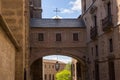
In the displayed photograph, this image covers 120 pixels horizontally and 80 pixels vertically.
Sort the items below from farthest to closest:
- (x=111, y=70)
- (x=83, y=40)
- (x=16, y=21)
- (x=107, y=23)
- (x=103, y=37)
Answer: (x=83, y=40)
(x=103, y=37)
(x=111, y=70)
(x=107, y=23)
(x=16, y=21)

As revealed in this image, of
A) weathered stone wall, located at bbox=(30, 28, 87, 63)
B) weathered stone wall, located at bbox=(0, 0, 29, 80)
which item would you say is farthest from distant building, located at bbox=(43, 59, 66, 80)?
weathered stone wall, located at bbox=(0, 0, 29, 80)

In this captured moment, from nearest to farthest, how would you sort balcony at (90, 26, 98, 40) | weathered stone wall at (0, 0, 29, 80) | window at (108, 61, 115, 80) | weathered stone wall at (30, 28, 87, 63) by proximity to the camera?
weathered stone wall at (0, 0, 29, 80), window at (108, 61, 115, 80), balcony at (90, 26, 98, 40), weathered stone wall at (30, 28, 87, 63)

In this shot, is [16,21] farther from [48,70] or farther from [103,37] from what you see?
[48,70]

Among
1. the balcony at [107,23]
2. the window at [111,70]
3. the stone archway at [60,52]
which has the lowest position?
the window at [111,70]

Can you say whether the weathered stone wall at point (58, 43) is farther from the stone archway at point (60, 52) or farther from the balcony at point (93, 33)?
the balcony at point (93, 33)

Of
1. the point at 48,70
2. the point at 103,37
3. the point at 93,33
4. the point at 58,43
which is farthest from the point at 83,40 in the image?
the point at 48,70

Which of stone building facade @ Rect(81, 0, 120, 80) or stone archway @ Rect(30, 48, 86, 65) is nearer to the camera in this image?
stone building facade @ Rect(81, 0, 120, 80)

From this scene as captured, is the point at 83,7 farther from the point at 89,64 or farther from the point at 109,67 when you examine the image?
the point at 109,67

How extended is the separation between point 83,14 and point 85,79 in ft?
23.7

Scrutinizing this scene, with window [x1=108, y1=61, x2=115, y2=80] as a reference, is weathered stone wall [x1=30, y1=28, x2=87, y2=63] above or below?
above

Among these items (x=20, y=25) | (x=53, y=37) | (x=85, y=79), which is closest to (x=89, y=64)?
(x=85, y=79)

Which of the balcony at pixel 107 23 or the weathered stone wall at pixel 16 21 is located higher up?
the balcony at pixel 107 23

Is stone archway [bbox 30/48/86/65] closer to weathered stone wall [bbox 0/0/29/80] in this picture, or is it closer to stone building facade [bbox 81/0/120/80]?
stone building facade [bbox 81/0/120/80]

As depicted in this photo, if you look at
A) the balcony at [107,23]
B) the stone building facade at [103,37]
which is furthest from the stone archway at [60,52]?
the balcony at [107,23]
